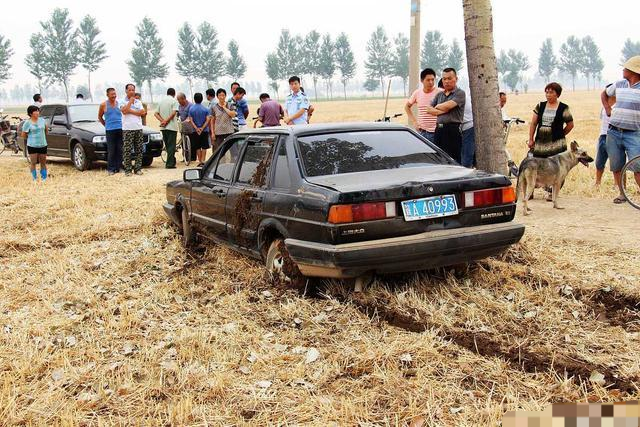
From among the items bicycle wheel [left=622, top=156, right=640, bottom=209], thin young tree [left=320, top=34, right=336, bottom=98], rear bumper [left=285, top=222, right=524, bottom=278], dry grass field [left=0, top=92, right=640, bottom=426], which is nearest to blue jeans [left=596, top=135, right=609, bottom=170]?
bicycle wheel [left=622, top=156, right=640, bottom=209]

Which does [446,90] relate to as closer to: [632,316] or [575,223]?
[575,223]

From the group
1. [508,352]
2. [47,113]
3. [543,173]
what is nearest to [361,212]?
[508,352]

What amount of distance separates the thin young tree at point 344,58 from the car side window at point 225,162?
118969 millimetres

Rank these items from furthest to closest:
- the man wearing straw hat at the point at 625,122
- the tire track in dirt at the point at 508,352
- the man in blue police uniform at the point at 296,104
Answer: the man in blue police uniform at the point at 296,104, the man wearing straw hat at the point at 625,122, the tire track in dirt at the point at 508,352

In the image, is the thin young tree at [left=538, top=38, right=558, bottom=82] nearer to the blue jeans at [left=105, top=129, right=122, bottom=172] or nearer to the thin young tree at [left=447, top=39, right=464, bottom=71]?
the thin young tree at [left=447, top=39, right=464, bottom=71]

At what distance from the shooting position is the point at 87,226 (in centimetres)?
805

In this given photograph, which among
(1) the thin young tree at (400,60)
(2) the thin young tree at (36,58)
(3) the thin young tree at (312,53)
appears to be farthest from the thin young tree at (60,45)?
(1) the thin young tree at (400,60)

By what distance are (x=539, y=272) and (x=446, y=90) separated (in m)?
3.25

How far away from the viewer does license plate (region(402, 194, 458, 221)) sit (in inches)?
173

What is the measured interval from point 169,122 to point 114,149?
1613 mm

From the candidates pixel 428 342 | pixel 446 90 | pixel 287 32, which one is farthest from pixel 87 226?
pixel 287 32

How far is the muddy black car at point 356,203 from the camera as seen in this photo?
4.29 meters

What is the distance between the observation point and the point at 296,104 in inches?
452

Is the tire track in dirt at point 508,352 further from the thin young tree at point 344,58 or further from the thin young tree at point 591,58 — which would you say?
the thin young tree at point 591,58
